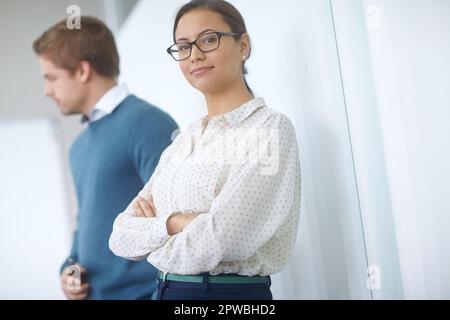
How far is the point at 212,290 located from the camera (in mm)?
1515

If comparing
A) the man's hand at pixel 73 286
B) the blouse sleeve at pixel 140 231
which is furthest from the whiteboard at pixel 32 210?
the blouse sleeve at pixel 140 231

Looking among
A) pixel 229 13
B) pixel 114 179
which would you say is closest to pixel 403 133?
pixel 229 13

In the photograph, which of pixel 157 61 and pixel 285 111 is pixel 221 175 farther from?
pixel 157 61

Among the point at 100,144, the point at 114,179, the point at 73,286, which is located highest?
the point at 100,144

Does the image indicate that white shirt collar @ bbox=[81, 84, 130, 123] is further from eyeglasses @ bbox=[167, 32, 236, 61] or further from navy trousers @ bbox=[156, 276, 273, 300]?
navy trousers @ bbox=[156, 276, 273, 300]

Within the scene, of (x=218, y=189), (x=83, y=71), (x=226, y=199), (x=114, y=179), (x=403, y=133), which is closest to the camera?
(x=226, y=199)

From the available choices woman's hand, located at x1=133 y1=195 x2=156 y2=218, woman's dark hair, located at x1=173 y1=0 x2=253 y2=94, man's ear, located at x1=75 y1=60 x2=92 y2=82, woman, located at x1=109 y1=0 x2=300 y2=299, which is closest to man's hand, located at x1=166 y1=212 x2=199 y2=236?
woman, located at x1=109 y1=0 x2=300 y2=299

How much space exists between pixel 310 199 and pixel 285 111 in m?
0.27

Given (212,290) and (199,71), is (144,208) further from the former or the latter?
(199,71)

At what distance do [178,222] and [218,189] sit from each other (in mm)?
142

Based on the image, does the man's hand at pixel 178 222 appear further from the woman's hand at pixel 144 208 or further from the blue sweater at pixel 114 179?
the blue sweater at pixel 114 179

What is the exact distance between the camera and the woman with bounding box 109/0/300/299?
56.5 inches

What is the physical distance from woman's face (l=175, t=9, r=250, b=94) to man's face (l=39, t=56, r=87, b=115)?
1.42 feet
